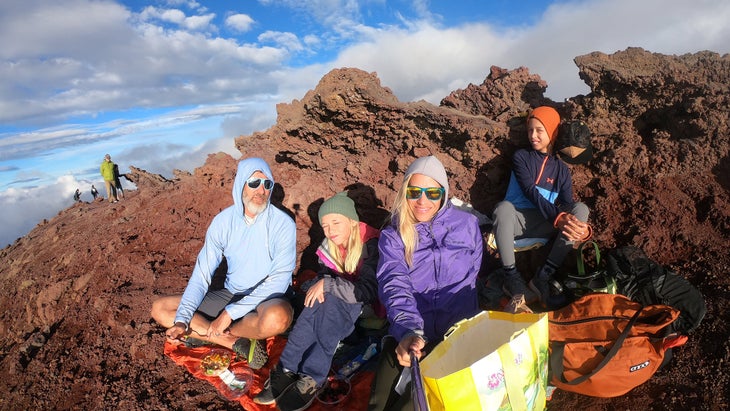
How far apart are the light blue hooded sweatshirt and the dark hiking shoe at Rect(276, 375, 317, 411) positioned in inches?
36.7

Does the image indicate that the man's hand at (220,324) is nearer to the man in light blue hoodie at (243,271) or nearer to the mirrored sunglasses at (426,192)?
the man in light blue hoodie at (243,271)

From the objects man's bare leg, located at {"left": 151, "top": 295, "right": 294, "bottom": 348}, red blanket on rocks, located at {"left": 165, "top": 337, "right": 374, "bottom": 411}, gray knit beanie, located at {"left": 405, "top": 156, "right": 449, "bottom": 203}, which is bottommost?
red blanket on rocks, located at {"left": 165, "top": 337, "right": 374, "bottom": 411}

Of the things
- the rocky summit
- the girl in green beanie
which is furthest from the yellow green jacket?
the girl in green beanie

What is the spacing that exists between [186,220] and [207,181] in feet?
1.99

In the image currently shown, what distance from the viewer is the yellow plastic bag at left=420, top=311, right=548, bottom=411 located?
187 centimetres

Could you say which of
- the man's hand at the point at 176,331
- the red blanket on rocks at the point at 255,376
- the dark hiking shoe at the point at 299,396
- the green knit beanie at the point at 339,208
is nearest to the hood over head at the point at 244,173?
the green knit beanie at the point at 339,208

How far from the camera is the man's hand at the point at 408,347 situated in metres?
2.21

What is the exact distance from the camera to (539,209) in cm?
354

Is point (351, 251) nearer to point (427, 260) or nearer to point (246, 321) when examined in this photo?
point (427, 260)

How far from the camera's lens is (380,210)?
4.63 metres

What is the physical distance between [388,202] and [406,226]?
1.65 m

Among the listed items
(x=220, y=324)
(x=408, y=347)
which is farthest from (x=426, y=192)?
(x=220, y=324)

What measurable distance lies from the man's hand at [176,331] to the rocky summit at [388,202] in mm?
447

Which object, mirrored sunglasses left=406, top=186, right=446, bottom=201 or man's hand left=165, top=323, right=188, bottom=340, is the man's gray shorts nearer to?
man's hand left=165, top=323, right=188, bottom=340
